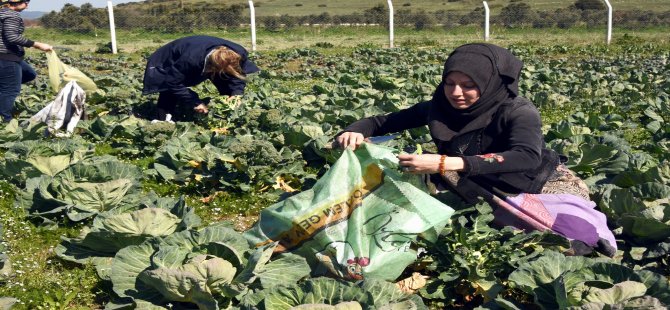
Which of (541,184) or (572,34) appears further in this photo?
(572,34)

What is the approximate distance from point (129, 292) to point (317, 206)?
109cm

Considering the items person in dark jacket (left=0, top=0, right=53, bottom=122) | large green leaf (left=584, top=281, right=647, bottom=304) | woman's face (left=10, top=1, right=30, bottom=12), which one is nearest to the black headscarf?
large green leaf (left=584, top=281, right=647, bottom=304)

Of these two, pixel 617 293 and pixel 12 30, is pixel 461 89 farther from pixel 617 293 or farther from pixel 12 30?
pixel 12 30

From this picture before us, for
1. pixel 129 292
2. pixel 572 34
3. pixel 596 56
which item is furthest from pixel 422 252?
pixel 572 34

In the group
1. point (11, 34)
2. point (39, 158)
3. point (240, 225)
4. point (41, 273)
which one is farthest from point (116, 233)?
point (11, 34)

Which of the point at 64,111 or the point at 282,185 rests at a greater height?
the point at 64,111

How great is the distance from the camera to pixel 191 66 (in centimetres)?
841

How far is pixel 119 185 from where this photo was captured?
5277mm

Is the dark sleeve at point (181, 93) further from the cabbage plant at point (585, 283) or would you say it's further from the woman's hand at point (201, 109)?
the cabbage plant at point (585, 283)

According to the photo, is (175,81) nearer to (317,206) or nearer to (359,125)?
(359,125)

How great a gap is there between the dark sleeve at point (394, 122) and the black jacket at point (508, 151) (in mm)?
33

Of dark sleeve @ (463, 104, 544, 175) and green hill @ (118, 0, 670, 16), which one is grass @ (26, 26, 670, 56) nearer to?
green hill @ (118, 0, 670, 16)

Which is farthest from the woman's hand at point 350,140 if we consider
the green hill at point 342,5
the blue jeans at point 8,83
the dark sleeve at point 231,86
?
the green hill at point 342,5

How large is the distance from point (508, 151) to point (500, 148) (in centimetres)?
24
